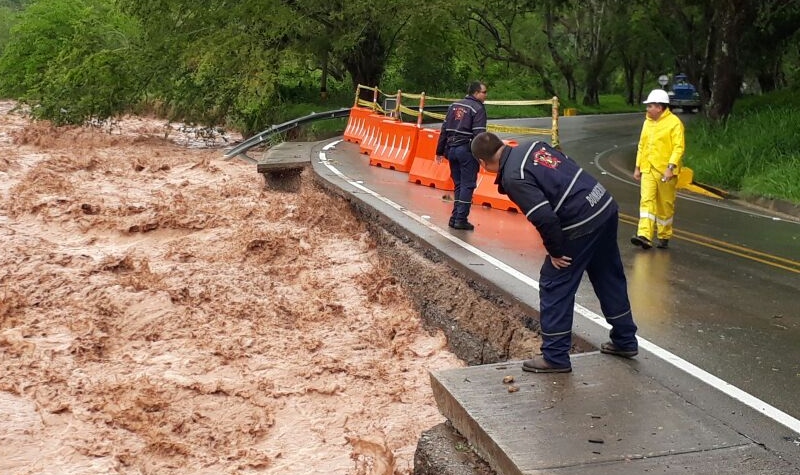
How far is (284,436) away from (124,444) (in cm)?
123

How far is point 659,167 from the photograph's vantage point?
Result: 10.2 meters

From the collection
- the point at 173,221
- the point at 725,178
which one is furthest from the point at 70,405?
the point at 725,178

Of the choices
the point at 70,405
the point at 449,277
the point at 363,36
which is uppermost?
the point at 363,36

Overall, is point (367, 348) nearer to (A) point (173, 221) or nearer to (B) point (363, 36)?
(A) point (173, 221)

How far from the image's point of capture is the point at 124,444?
21.9 ft

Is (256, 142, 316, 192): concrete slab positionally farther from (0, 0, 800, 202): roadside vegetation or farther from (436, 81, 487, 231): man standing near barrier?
(0, 0, 800, 202): roadside vegetation

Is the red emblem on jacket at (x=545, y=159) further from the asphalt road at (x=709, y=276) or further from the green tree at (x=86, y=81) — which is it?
the green tree at (x=86, y=81)

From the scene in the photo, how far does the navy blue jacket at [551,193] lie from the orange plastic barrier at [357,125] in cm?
1558

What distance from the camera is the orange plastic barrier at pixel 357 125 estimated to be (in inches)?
835

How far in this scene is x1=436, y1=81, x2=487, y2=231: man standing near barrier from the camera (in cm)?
→ 1063

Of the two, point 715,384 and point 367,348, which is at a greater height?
point 715,384

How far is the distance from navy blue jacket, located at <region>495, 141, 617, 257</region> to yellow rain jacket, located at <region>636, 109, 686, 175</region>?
4.88 meters

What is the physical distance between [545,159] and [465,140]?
528 centimetres

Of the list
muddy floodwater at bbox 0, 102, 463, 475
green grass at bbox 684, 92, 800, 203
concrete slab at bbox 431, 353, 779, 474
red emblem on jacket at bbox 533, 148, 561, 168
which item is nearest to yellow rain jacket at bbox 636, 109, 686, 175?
muddy floodwater at bbox 0, 102, 463, 475
